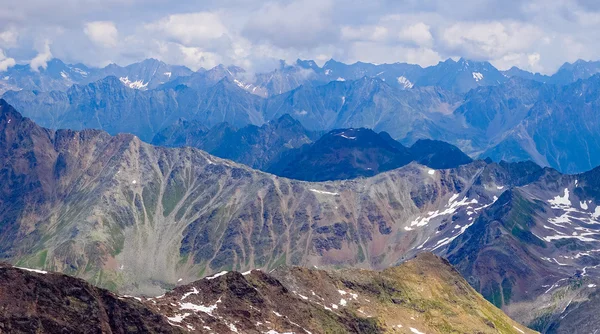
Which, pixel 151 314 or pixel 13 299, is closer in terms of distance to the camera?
pixel 13 299

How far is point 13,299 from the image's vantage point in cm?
17400

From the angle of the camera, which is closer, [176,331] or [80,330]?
[80,330]

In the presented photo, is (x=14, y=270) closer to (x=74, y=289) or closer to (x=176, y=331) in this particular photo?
(x=74, y=289)

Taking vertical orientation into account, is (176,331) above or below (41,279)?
below

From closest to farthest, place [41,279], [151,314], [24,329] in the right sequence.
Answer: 1. [24,329]
2. [41,279]
3. [151,314]

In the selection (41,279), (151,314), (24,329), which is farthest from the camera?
(151,314)

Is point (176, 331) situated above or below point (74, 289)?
below

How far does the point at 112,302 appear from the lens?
193250 millimetres

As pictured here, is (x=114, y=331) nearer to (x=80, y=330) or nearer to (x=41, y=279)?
(x=80, y=330)

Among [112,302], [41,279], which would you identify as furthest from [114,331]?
[41,279]

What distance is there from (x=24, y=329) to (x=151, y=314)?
124ft

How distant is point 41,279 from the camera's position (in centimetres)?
18212

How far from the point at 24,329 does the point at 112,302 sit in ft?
92.4

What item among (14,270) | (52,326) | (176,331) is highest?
(14,270)
